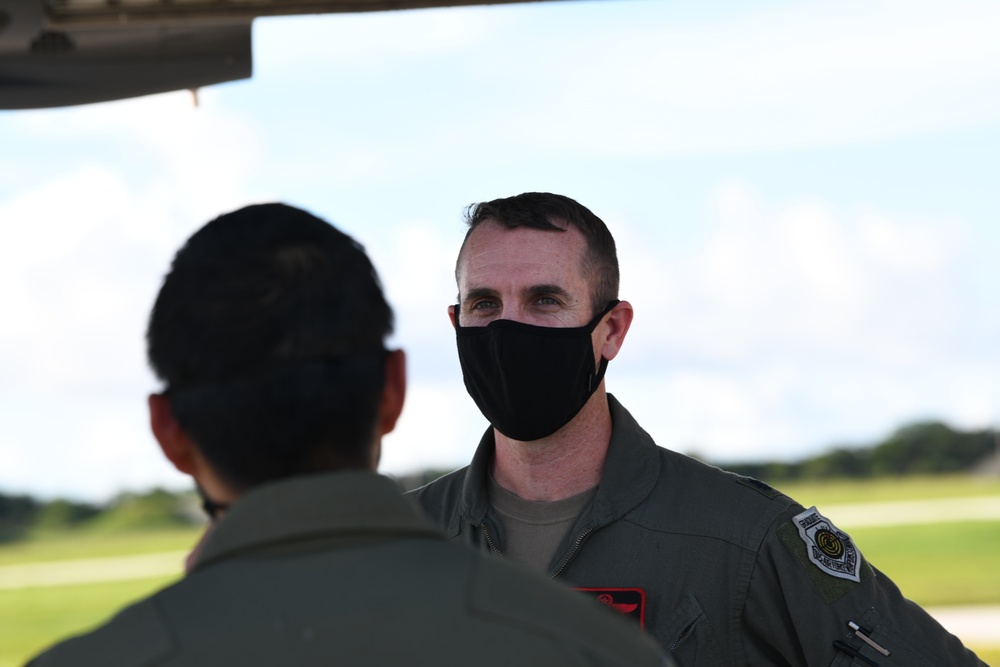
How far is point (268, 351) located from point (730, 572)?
72.3 inches

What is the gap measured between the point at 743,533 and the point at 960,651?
571 mm

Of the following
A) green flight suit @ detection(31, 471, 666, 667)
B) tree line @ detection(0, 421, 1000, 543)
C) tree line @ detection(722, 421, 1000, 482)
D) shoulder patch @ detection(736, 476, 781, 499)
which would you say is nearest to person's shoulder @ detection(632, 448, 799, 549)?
shoulder patch @ detection(736, 476, 781, 499)

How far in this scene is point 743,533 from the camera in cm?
298

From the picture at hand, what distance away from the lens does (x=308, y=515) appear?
134 centimetres

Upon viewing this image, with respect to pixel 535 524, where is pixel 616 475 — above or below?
above

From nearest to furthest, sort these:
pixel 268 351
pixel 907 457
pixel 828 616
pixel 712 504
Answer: pixel 268 351
pixel 828 616
pixel 712 504
pixel 907 457

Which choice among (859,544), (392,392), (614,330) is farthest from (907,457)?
(392,392)

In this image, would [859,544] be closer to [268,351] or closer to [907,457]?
[907,457]

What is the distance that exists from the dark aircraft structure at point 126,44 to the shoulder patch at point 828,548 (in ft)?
4.88

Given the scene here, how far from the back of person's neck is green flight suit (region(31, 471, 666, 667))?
181 centimetres

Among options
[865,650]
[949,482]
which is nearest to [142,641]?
[865,650]

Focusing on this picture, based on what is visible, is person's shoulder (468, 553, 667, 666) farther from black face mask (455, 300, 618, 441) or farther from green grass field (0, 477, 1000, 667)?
green grass field (0, 477, 1000, 667)

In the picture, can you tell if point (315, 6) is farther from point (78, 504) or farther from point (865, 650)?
point (78, 504)

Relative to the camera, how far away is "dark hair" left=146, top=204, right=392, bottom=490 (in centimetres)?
140
